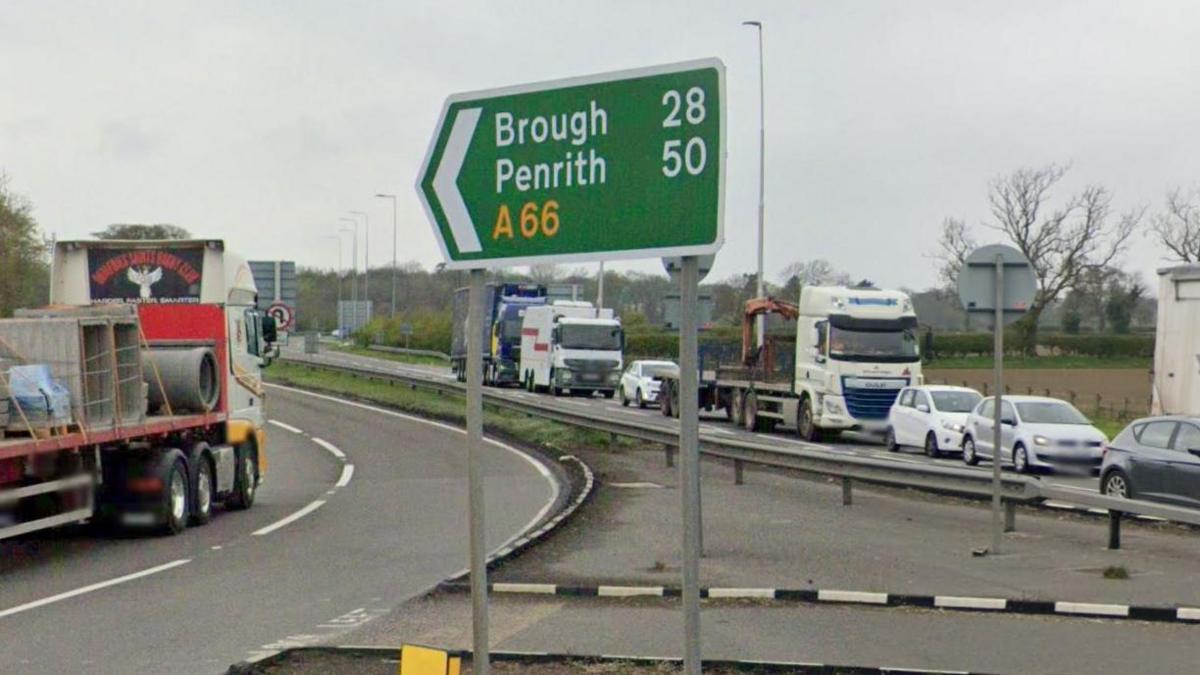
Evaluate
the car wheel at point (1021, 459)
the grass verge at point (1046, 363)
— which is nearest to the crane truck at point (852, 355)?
the car wheel at point (1021, 459)

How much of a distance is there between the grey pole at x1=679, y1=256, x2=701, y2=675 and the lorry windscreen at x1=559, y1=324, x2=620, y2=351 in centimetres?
4913

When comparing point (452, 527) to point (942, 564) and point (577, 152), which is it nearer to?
point (942, 564)

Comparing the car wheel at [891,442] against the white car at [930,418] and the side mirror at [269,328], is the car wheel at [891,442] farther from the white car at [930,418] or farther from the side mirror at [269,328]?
the side mirror at [269,328]

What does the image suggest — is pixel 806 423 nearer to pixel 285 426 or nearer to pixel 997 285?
pixel 285 426

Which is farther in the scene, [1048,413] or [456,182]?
[1048,413]

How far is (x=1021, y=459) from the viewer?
27875mm

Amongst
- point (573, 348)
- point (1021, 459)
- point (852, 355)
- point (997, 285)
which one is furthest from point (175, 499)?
point (573, 348)

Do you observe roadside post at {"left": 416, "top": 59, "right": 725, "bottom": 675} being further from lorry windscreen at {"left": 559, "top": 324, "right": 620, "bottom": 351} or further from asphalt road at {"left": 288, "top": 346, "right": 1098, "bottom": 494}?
lorry windscreen at {"left": 559, "top": 324, "right": 620, "bottom": 351}

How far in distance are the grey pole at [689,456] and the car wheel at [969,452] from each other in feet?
84.7

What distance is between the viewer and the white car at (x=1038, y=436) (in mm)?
27156

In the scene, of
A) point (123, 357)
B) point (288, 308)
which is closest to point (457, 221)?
point (123, 357)

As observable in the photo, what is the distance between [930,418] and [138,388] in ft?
63.7

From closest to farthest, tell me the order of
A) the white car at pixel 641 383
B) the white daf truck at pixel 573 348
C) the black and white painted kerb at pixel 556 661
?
the black and white painted kerb at pixel 556 661 < the white car at pixel 641 383 < the white daf truck at pixel 573 348

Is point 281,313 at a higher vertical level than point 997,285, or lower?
lower
